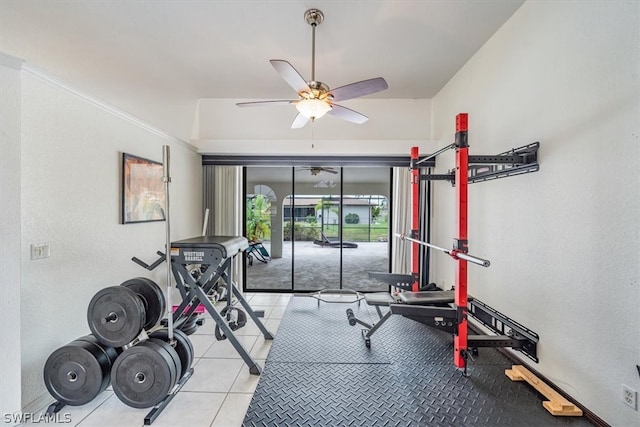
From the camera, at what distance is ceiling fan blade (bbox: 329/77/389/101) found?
7.92ft

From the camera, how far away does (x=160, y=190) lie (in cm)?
366


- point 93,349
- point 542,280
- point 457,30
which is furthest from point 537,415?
point 457,30

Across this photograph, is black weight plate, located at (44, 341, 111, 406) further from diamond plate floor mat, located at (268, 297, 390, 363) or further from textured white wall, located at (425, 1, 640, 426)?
textured white wall, located at (425, 1, 640, 426)

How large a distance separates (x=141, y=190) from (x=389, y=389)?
11.1 feet

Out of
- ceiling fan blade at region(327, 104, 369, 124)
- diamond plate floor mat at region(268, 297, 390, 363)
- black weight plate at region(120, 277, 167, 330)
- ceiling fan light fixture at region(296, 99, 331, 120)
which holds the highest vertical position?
ceiling fan blade at region(327, 104, 369, 124)

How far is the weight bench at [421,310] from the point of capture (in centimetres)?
245

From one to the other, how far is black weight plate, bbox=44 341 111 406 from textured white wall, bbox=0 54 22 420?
7.1 inches

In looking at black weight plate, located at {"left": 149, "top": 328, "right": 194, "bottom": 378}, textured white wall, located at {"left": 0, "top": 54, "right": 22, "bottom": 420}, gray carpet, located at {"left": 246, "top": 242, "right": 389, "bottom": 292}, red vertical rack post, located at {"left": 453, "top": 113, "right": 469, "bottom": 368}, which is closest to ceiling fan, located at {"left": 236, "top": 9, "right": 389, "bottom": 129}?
red vertical rack post, located at {"left": 453, "top": 113, "right": 469, "bottom": 368}

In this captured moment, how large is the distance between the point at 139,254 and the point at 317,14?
3.33m

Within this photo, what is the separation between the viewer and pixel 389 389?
229 cm

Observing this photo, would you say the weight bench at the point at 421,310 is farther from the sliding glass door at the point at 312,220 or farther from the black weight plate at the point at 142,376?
the sliding glass door at the point at 312,220

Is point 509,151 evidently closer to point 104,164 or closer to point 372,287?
point 372,287

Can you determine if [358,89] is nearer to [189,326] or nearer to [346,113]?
[346,113]
